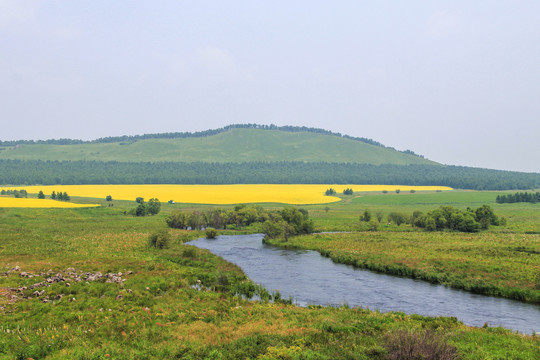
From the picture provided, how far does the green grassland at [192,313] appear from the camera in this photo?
18.7m

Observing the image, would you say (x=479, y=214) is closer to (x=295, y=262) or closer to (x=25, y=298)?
(x=295, y=262)

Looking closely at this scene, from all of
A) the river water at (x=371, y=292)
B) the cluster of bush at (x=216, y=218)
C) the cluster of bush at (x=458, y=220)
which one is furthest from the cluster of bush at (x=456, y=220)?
the river water at (x=371, y=292)

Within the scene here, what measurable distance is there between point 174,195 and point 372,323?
137 m

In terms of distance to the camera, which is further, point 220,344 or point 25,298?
point 25,298

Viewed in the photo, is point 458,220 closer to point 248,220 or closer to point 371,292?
point 248,220

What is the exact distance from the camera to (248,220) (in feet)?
303

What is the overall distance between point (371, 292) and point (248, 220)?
5806 cm

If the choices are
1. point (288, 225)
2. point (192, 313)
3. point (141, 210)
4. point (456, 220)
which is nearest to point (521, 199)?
point (456, 220)

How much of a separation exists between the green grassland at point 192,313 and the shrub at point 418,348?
0.46 ft

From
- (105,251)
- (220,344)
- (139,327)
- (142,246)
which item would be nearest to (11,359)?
(139,327)

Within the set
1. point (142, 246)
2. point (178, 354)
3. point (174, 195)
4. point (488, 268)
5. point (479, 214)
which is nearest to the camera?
point (178, 354)

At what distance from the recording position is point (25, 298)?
2836 cm

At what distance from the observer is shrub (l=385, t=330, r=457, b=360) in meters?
16.5

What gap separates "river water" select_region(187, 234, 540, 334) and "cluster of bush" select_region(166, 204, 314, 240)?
17.9 m
